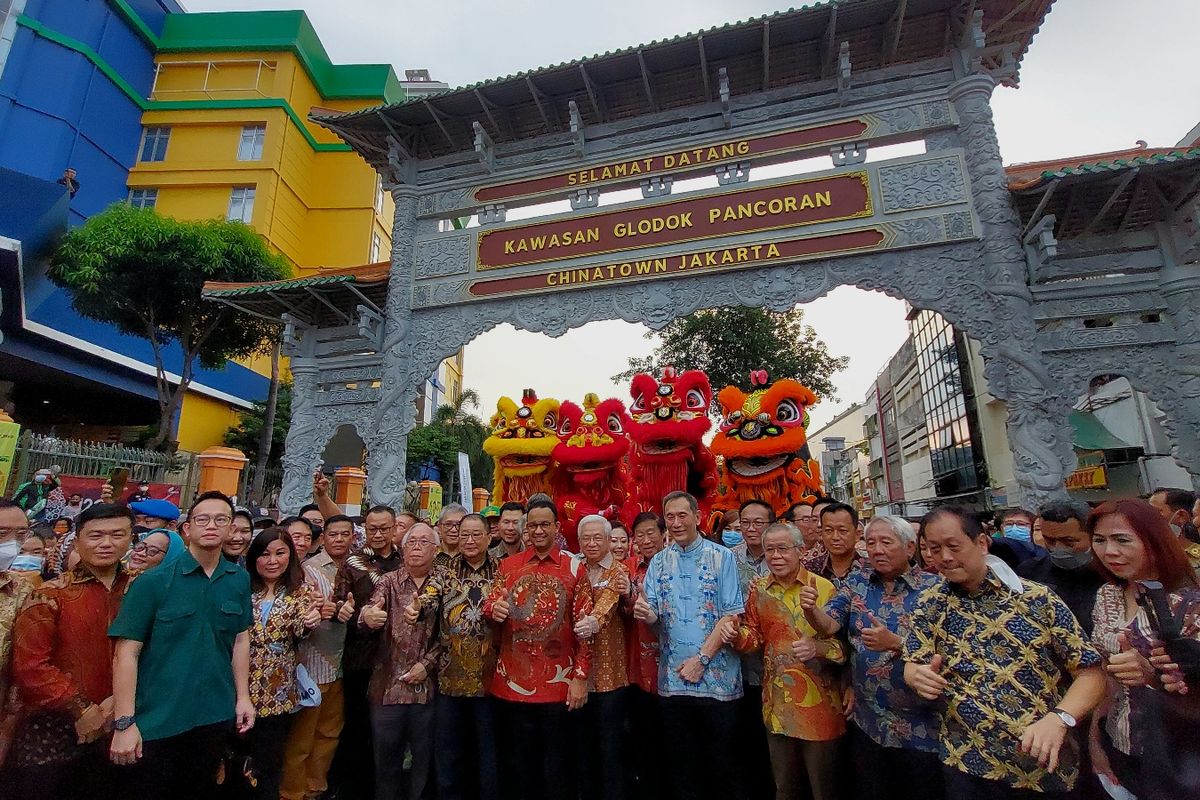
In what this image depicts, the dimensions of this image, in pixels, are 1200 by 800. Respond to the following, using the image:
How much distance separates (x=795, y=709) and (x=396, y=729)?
6.24 feet

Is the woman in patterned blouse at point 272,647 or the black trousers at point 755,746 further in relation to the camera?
the black trousers at point 755,746

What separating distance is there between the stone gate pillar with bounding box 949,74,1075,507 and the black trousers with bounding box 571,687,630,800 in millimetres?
4324

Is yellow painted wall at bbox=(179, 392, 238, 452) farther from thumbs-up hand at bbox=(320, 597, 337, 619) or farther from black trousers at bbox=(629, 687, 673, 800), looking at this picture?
black trousers at bbox=(629, 687, 673, 800)

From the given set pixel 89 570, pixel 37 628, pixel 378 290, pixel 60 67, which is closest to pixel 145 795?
pixel 37 628

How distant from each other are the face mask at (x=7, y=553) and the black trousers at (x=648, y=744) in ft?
9.35

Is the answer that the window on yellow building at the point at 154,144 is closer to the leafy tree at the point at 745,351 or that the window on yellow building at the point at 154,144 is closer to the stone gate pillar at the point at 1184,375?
the leafy tree at the point at 745,351

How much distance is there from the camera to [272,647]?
2.74 m

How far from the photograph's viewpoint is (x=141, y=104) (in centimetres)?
1852

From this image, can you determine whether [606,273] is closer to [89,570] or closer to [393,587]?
[393,587]

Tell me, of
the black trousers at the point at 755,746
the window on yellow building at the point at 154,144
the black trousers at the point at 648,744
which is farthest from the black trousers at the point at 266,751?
the window on yellow building at the point at 154,144

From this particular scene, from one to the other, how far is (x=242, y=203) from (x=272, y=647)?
20.6 metres

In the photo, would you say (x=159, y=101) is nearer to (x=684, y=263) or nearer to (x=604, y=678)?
(x=684, y=263)

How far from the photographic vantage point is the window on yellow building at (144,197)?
18.5 metres

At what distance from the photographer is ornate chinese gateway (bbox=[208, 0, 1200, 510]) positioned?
5207 millimetres
